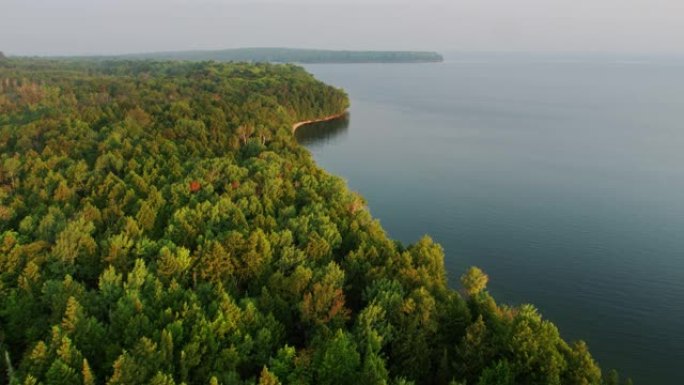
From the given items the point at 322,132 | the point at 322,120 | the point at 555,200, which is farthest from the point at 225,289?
the point at 322,120

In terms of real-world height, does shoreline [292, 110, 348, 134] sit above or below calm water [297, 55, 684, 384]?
above

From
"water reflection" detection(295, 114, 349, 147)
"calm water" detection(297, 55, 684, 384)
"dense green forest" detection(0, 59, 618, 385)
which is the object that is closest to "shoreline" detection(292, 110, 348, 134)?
"water reflection" detection(295, 114, 349, 147)

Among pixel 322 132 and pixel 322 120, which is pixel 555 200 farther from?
pixel 322 120

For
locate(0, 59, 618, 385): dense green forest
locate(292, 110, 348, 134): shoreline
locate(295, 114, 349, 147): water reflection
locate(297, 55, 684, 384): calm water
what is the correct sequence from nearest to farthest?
locate(0, 59, 618, 385): dense green forest, locate(297, 55, 684, 384): calm water, locate(295, 114, 349, 147): water reflection, locate(292, 110, 348, 134): shoreline

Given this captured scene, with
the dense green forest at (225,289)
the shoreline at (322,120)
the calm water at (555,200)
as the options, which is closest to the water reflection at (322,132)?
the calm water at (555,200)

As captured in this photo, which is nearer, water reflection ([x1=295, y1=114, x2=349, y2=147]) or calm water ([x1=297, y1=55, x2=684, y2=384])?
calm water ([x1=297, y1=55, x2=684, y2=384])

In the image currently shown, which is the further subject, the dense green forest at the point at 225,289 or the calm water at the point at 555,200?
the calm water at the point at 555,200

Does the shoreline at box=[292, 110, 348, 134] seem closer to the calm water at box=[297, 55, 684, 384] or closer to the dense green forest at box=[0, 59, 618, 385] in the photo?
the calm water at box=[297, 55, 684, 384]

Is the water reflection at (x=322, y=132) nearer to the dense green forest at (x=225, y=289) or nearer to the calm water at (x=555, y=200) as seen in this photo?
the calm water at (x=555, y=200)
